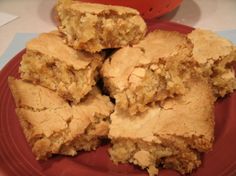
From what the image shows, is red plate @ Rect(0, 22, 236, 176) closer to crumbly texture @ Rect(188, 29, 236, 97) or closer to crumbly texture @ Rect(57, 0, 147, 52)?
crumbly texture @ Rect(188, 29, 236, 97)

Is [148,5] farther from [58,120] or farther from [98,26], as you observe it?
[58,120]

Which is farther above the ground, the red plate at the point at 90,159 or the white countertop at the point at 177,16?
the white countertop at the point at 177,16

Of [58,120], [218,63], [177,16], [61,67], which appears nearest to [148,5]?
[177,16]

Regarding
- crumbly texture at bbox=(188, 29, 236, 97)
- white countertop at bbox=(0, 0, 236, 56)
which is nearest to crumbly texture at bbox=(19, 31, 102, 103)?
crumbly texture at bbox=(188, 29, 236, 97)

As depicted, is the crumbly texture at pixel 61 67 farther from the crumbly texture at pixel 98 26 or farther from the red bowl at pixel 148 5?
the red bowl at pixel 148 5

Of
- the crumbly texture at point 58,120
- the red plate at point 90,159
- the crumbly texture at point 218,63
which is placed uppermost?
the crumbly texture at point 218,63

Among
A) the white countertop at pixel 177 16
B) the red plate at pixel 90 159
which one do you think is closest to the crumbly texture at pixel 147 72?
the red plate at pixel 90 159
